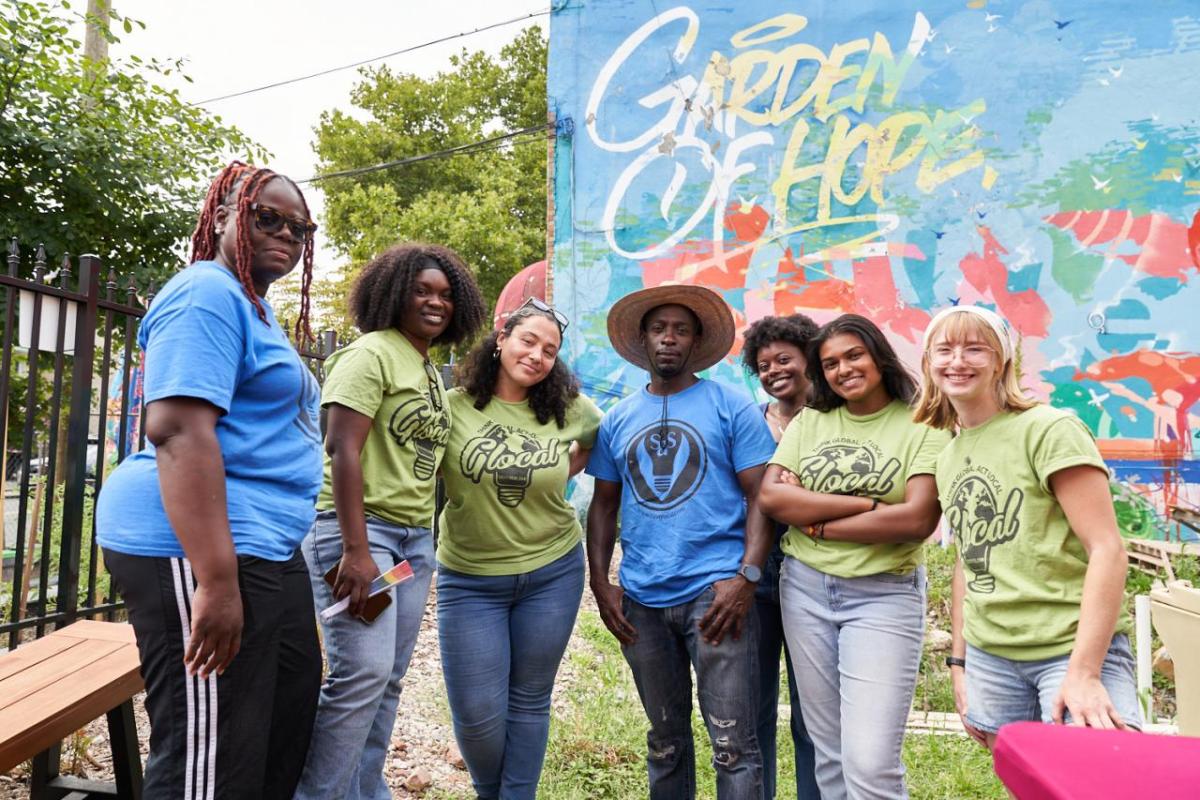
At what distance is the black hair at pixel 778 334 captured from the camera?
11.1 ft

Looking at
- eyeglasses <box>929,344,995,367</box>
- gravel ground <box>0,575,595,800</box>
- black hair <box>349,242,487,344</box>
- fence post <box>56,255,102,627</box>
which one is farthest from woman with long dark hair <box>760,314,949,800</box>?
fence post <box>56,255,102,627</box>

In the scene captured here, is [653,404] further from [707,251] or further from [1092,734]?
[707,251]

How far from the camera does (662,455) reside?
298cm

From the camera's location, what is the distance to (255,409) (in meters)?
2.01

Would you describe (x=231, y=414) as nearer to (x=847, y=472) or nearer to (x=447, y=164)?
(x=847, y=472)

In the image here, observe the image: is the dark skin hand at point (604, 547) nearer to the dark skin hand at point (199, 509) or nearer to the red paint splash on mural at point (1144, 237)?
the dark skin hand at point (199, 509)

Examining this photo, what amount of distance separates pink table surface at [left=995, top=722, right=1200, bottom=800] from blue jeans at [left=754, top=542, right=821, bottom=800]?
172cm

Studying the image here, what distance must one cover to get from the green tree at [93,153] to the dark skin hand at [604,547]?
5807 millimetres

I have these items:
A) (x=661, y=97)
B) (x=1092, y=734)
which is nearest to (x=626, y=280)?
(x=661, y=97)

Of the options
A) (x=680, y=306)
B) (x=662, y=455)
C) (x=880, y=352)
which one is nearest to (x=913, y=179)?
(x=680, y=306)

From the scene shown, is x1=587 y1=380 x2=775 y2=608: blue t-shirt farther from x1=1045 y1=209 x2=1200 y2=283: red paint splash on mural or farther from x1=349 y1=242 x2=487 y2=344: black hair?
x1=1045 y1=209 x2=1200 y2=283: red paint splash on mural

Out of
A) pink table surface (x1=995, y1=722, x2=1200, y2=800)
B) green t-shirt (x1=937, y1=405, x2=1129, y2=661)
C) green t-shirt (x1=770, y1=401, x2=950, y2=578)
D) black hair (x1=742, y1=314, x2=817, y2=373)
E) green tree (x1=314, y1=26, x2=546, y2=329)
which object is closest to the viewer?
pink table surface (x1=995, y1=722, x2=1200, y2=800)

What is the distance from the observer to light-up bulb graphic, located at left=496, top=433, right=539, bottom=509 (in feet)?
9.61

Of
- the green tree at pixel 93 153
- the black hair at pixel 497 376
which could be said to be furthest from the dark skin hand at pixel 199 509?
the green tree at pixel 93 153
